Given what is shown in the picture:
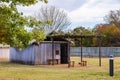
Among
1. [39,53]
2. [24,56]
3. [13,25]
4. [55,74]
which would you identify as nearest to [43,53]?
[39,53]

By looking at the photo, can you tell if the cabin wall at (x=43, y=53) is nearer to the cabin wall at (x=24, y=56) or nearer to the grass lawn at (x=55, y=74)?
the cabin wall at (x=24, y=56)

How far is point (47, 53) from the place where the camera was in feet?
156

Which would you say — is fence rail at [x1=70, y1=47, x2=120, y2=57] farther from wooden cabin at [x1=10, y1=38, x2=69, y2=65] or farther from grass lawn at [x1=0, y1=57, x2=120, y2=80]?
grass lawn at [x1=0, y1=57, x2=120, y2=80]

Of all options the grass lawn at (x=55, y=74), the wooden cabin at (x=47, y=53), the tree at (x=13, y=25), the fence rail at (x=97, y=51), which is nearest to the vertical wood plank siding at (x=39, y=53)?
the wooden cabin at (x=47, y=53)

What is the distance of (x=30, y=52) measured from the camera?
157 ft

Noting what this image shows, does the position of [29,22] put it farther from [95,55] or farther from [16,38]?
[95,55]

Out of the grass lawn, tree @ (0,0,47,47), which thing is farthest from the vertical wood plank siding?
tree @ (0,0,47,47)

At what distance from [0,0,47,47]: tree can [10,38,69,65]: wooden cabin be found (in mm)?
26416

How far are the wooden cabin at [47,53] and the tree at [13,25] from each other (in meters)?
26.4

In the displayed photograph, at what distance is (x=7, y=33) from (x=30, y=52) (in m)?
28.6

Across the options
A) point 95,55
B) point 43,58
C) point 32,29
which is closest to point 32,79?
point 32,29

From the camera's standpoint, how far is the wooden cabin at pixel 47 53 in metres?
47.0

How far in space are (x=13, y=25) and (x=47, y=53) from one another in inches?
1119

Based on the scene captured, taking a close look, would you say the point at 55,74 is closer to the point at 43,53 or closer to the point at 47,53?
the point at 43,53
